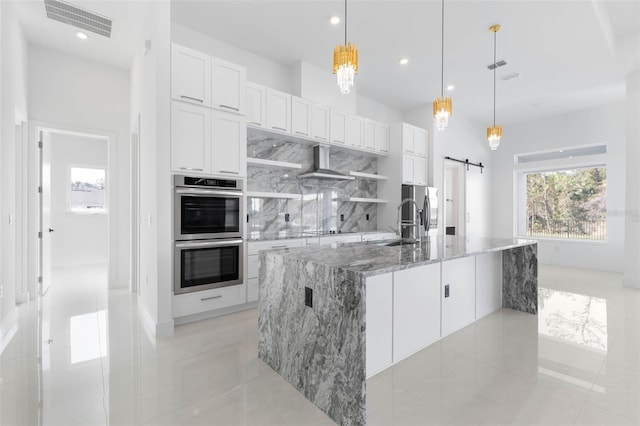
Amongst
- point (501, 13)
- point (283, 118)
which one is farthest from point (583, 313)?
point (283, 118)

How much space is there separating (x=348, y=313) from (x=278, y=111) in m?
3.32

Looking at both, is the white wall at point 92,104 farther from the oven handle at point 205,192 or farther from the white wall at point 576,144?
the white wall at point 576,144

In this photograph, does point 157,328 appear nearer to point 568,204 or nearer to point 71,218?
point 71,218

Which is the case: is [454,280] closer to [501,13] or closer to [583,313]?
[583,313]

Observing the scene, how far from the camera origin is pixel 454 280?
2.72m

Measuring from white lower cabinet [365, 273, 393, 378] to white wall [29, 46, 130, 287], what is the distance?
4.47 metres

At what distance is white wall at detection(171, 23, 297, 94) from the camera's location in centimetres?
387

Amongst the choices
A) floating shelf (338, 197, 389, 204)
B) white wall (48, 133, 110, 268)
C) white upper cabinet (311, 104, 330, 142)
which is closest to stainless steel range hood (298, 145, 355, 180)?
white upper cabinet (311, 104, 330, 142)

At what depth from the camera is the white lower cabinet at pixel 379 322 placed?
1.83 meters

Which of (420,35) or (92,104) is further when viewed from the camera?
(92,104)

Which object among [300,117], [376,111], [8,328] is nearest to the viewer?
[8,328]

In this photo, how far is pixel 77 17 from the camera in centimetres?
350

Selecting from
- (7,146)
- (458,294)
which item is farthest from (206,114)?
(458,294)

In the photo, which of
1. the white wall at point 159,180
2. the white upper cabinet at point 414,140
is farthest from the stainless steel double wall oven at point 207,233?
the white upper cabinet at point 414,140
